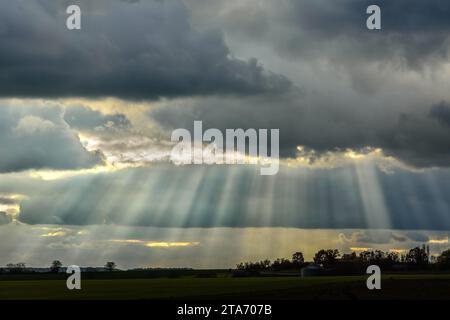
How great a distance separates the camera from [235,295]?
374ft

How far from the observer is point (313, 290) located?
134m
